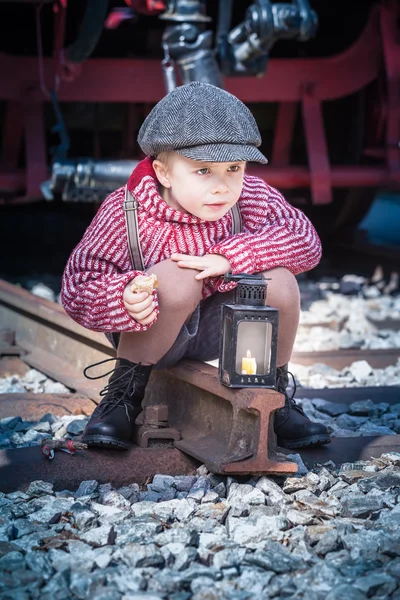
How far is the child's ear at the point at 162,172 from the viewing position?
2.38m

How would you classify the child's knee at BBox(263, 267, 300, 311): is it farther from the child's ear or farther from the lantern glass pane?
the child's ear

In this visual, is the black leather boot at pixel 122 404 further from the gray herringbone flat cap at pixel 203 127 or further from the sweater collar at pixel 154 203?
the gray herringbone flat cap at pixel 203 127

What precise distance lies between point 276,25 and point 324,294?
1.52m

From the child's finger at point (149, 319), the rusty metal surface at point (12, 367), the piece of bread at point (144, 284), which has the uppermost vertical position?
the piece of bread at point (144, 284)

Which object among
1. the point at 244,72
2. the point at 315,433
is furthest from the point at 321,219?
the point at 315,433

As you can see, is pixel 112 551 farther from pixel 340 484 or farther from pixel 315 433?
pixel 315 433

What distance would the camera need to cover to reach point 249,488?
7.17 feet

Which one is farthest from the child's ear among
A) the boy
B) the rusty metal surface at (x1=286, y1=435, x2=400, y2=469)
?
the rusty metal surface at (x1=286, y1=435, x2=400, y2=469)

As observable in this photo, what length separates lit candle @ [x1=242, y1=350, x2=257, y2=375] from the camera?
7.36 feet

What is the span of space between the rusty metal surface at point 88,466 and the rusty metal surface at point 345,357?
147 cm

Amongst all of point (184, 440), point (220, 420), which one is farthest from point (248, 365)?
point (184, 440)

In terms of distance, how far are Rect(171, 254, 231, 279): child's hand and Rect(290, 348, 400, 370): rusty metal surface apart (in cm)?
149

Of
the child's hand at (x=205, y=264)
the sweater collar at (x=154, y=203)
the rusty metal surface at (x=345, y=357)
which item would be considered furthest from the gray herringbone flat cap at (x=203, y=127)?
the rusty metal surface at (x=345, y=357)

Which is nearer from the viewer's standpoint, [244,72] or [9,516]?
[9,516]
